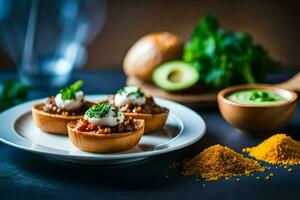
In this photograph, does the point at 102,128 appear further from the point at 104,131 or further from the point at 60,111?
the point at 60,111

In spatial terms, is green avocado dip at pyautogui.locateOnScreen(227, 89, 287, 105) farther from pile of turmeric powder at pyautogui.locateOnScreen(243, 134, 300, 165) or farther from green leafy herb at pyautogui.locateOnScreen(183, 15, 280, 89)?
green leafy herb at pyautogui.locateOnScreen(183, 15, 280, 89)

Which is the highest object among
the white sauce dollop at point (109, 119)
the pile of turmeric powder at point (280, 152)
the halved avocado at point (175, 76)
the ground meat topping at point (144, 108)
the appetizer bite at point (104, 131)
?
the white sauce dollop at point (109, 119)

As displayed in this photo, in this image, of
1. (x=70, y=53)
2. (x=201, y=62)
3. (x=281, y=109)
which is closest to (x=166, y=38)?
(x=201, y=62)

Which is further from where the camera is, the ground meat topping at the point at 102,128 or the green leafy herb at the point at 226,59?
the green leafy herb at the point at 226,59

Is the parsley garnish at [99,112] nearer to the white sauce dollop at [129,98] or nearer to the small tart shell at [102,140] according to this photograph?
the small tart shell at [102,140]

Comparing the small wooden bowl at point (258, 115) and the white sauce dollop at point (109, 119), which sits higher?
the white sauce dollop at point (109, 119)

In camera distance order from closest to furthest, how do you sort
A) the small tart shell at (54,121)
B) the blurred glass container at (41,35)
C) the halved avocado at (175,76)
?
1. the small tart shell at (54,121)
2. the halved avocado at (175,76)
3. the blurred glass container at (41,35)

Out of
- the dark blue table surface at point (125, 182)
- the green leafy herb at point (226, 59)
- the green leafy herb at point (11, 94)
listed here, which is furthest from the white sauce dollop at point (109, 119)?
the green leafy herb at point (226, 59)
